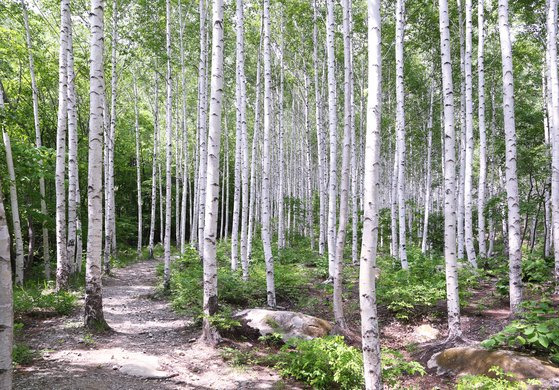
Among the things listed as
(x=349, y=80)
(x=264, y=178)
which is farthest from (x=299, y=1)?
(x=264, y=178)

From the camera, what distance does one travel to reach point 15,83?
12.8 m

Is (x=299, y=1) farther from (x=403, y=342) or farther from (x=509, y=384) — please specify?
(x=509, y=384)

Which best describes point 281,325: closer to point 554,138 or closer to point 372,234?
point 372,234

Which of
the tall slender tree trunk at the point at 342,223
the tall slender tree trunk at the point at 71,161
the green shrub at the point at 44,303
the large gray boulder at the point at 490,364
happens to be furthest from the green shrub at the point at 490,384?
the tall slender tree trunk at the point at 71,161

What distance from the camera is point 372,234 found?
385cm

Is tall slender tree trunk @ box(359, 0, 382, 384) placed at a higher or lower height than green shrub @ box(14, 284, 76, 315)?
higher

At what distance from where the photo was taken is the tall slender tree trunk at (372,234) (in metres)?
3.79

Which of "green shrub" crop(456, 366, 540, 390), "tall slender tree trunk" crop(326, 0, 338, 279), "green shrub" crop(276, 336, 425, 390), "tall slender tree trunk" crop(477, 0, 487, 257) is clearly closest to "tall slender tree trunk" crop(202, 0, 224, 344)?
"green shrub" crop(276, 336, 425, 390)

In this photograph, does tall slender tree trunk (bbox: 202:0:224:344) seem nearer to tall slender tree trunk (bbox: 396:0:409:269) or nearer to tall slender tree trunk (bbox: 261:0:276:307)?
tall slender tree trunk (bbox: 261:0:276:307)

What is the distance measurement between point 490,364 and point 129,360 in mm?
5035

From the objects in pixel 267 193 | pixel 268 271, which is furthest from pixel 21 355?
pixel 267 193

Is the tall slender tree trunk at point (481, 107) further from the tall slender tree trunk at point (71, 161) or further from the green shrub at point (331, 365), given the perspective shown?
the tall slender tree trunk at point (71, 161)

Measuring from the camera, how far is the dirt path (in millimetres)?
4543

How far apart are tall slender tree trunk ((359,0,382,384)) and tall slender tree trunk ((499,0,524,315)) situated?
13.5 feet
